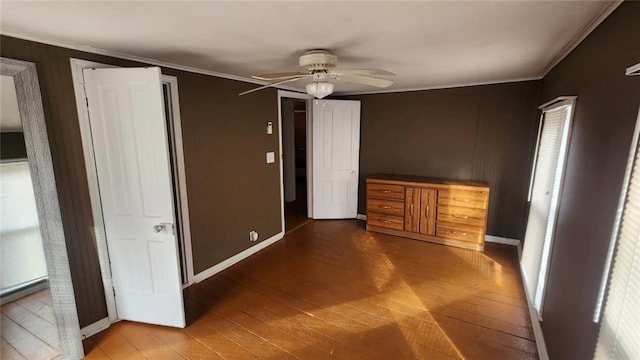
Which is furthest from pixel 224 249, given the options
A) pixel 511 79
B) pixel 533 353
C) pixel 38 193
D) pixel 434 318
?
pixel 511 79

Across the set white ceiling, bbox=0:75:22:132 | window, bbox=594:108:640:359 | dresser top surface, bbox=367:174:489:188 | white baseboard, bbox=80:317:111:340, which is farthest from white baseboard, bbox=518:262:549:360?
white ceiling, bbox=0:75:22:132

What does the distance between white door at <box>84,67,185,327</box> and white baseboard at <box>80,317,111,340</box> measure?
0.43 feet

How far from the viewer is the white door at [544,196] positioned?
2270 millimetres

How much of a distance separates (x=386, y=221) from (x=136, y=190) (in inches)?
133

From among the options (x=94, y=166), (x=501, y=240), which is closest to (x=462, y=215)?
(x=501, y=240)

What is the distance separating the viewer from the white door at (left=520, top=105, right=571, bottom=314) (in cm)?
227

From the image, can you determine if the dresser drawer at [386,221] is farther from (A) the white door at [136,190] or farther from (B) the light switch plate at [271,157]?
(A) the white door at [136,190]

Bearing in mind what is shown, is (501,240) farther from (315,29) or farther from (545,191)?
(315,29)

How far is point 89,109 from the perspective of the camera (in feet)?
7.32

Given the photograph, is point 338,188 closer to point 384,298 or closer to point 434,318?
point 384,298

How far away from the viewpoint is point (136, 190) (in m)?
2.34

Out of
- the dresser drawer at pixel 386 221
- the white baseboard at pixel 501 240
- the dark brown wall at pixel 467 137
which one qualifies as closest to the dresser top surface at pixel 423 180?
the dark brown wall at pixel 467 137

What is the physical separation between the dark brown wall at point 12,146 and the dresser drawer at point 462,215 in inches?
168

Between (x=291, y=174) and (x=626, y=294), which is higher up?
(x=626, y=294)
